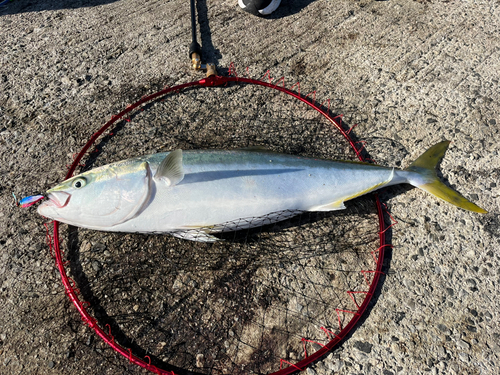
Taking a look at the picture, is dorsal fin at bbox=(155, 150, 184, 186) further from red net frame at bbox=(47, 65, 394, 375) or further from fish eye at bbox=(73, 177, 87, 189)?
red net frame at bbox=(47, 65, 394, 375)

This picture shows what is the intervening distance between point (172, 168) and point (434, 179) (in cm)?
251

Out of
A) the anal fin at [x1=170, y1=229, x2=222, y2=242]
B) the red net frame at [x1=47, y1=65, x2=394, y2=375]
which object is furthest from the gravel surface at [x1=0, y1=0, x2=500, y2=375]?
the anal fin at [x1=170, y1=229, x2=222, y2=242]

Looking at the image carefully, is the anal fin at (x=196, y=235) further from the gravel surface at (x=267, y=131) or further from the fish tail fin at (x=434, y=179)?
the fish tail fin at (x=434, y=179)

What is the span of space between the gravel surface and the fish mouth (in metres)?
0.48

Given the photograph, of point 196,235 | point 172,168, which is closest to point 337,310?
point 196,235

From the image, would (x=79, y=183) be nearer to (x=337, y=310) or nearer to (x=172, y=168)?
(x=172, y=168)

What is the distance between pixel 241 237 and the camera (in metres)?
2.80

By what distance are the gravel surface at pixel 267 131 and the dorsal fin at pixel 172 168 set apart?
692mm

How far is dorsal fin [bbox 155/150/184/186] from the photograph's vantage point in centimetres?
240

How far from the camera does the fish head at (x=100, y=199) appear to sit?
2.45m

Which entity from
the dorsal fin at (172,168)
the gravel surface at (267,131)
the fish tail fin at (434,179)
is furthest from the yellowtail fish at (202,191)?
the fish tail fin at (434,179)

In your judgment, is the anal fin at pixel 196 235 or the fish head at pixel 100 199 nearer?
the fish head at pixel 100 199

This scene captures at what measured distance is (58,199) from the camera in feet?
8.05

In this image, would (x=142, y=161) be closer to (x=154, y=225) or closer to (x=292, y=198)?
(x=154, y=225)
